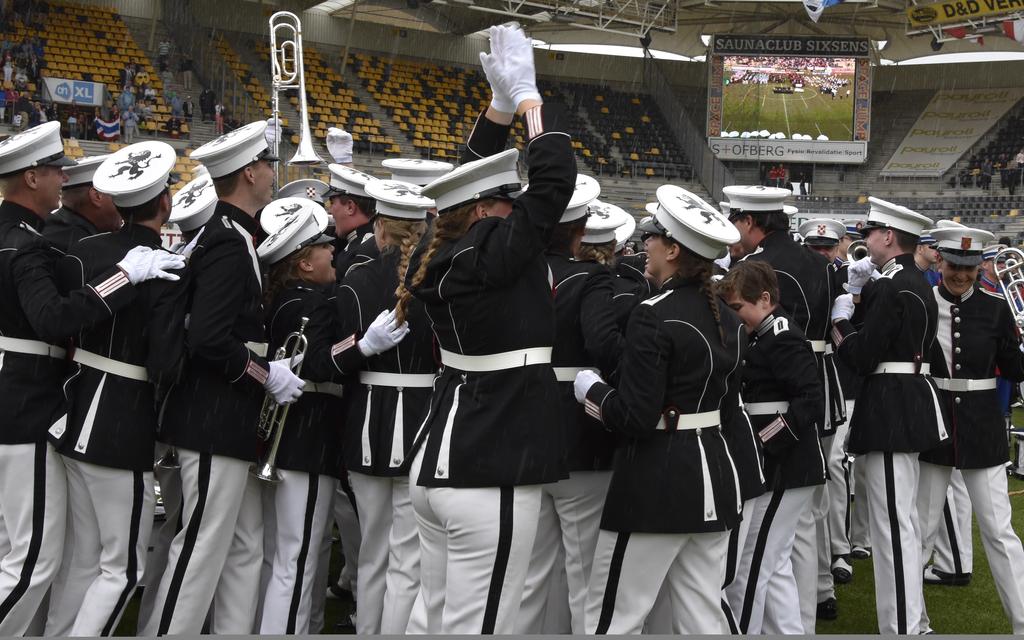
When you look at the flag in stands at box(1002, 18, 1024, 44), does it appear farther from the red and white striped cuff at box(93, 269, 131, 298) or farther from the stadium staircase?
the red and white striped cuff at box(93, 269, 131, 298)

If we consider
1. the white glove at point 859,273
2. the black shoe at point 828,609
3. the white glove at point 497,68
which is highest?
the white glove at point 497,68

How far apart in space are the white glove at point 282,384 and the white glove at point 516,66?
4.64 feet

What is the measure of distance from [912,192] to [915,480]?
1104 inches

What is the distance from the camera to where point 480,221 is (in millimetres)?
3084

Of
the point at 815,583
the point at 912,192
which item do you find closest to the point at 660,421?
the point at 815,583

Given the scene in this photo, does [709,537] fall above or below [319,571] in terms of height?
above

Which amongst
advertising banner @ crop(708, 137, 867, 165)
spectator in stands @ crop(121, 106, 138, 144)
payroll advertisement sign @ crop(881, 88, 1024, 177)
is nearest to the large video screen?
advertising banner @ crop(708, 137, 867, 165)

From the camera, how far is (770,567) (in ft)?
14.3

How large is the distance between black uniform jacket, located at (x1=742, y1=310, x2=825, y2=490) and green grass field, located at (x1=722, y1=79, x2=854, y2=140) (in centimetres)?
2669

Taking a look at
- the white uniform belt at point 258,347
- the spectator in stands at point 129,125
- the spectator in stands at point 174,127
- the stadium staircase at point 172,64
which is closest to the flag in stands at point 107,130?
the spectator in stands at point 129,125

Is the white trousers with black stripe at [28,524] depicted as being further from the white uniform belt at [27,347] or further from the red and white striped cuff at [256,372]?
the red and white striped cuff at [256,372]

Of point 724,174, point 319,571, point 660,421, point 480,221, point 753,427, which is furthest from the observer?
point 724,174

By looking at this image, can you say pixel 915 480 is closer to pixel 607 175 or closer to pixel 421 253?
pixel 421 253

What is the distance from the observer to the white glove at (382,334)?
3930mm
